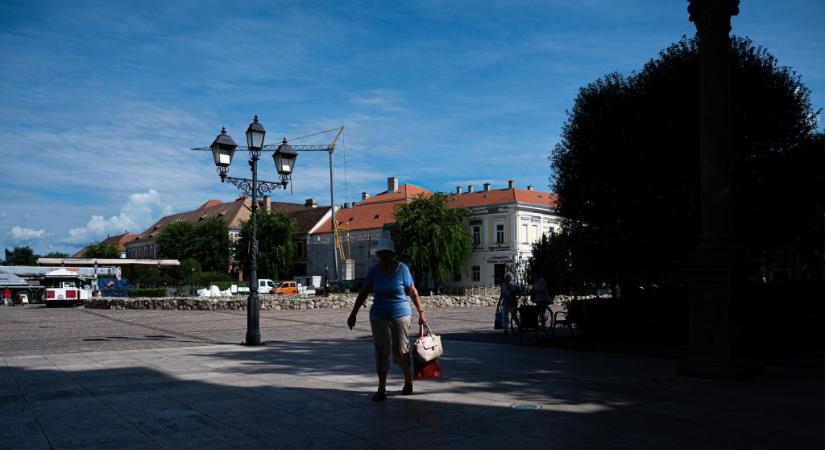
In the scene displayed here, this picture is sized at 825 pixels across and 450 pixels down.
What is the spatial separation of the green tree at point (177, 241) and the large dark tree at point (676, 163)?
73699 millimetres

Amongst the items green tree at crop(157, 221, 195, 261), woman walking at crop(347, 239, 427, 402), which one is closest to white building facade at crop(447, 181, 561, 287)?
green tree at crop(157, 221, 195, 261)

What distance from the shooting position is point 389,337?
7215 mm

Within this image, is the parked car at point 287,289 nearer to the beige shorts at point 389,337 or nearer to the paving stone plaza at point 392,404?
the paving stone plaza at point 392,404

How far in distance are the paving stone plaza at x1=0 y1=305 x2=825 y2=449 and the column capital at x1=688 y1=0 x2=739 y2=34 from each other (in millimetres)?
4826

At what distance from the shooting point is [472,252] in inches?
2625

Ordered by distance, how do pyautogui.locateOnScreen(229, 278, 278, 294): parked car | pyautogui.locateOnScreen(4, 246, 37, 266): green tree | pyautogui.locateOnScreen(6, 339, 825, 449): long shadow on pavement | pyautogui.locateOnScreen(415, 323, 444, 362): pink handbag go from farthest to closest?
1. pyautogui.locateOnScreen(4, 246, 37, 266): green tree
2. pyautogui.locateOnScreen(229, 278, 278, 294): parked car
3. pyautogui.locateOnScreen(415, 323, 444, 362): pink handbag
4. pyautogui.locateOnScreen(6, 339, 825, 449): long shadow on pavement

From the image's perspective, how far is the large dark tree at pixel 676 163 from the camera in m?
14.5

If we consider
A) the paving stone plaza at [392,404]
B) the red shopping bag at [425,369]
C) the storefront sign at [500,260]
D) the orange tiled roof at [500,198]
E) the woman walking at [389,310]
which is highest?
the orange tiled roof at [500,198]

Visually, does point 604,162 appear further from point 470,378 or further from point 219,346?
point 219,346

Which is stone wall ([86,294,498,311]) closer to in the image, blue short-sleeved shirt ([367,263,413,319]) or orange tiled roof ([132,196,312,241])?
blue short-sleeved shirt ([367,263,413,319])

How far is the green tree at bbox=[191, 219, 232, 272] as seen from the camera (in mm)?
82812

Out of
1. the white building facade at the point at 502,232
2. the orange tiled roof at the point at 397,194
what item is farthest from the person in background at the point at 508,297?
the orange tiled roof at the point at 397,194

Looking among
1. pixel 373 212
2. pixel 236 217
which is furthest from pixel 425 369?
pixel 236 217

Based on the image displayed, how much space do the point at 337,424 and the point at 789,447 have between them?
3734 millimetres
